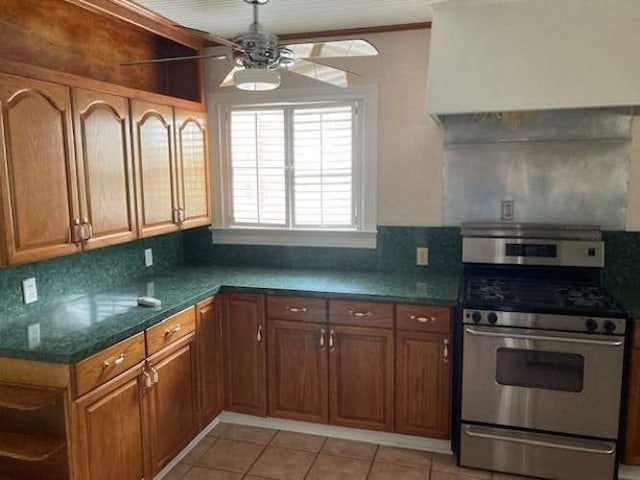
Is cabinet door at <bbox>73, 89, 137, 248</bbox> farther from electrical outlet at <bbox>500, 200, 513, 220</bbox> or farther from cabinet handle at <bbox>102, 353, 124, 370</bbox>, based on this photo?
electrical outlet at <bbox>500, 200, 513, 220</bbox>

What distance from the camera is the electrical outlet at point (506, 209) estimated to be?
3.13m

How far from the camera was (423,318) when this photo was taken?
2773 millimetres

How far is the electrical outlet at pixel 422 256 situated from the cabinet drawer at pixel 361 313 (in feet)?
A: 1.93

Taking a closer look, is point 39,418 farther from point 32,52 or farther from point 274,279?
point 32,52

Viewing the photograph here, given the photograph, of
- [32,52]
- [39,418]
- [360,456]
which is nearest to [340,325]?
[360,456]

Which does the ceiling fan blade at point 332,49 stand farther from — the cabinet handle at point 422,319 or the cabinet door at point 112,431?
the cabinet door at point 112,431

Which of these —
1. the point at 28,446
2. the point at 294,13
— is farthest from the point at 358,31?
the point at 28,446

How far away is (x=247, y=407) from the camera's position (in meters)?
3.17

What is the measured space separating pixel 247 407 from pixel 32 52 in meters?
2.26

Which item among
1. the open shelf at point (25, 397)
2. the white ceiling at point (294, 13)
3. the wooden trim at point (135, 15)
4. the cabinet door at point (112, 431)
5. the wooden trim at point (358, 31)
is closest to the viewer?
the open shelf at point (25, 397)

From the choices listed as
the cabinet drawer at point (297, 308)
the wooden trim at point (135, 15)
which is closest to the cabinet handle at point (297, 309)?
the cabinet drawer at point (297, 308)

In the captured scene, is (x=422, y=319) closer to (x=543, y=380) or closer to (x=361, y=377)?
(x=361, y=377)

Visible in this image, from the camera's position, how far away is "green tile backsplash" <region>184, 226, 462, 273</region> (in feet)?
10.7

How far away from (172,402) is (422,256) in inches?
67.5
